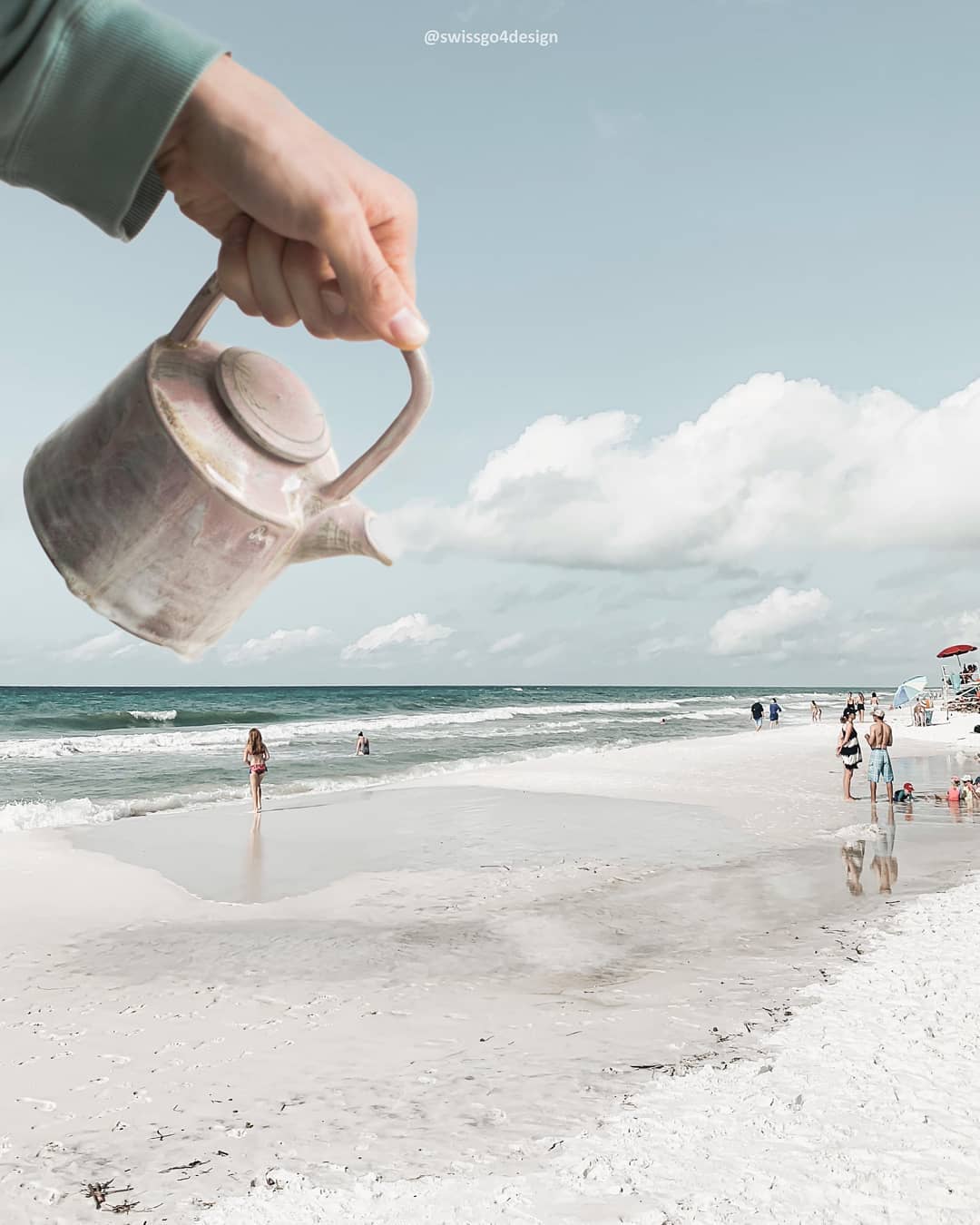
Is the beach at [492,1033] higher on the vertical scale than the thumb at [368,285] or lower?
lower

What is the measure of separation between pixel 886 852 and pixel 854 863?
809mm

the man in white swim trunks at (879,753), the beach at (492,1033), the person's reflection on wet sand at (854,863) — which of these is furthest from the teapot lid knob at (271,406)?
the man in white swim trunks at (879,753)

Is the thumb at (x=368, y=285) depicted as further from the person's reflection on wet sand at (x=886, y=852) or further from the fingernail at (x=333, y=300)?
the person's reflection on wet sand at (x=886, y=852)

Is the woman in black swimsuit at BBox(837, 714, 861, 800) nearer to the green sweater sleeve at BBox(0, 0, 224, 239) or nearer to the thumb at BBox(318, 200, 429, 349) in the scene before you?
the thumb at BBox(318, 200, 429, 349)

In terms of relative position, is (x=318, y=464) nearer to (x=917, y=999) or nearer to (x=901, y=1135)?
(x=901, y=1135)

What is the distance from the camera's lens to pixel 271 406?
1.46m

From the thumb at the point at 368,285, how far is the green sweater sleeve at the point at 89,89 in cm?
20

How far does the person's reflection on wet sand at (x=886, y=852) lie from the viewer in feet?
28.8

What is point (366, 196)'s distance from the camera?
1.04m

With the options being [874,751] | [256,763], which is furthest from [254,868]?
[874,751]

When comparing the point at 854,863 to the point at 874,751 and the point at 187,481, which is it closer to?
the point at 874,751

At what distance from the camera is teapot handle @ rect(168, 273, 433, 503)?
1346 millimetres

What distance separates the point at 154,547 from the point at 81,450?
22 cm

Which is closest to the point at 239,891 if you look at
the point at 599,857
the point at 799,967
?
the point at 599,857
